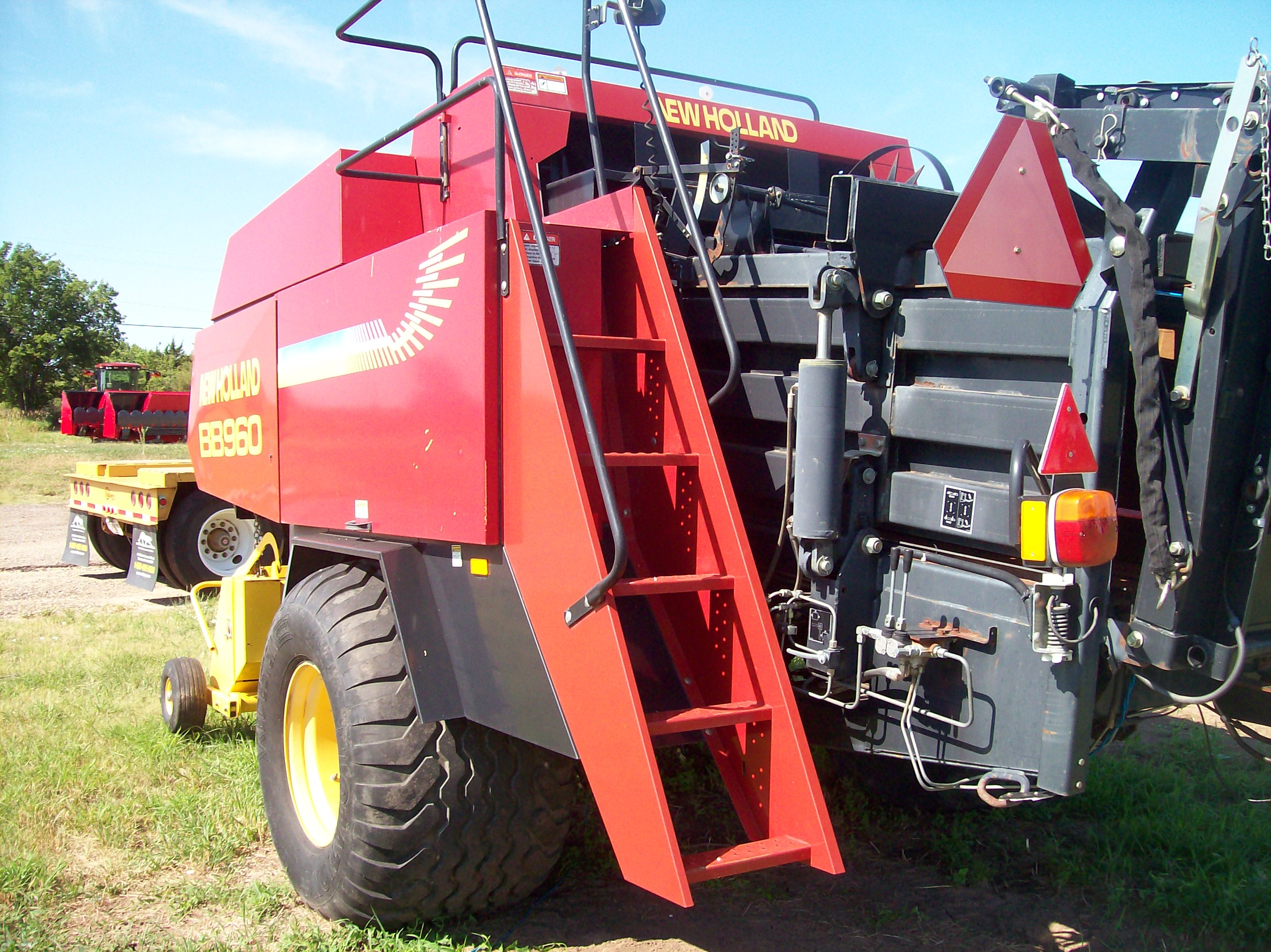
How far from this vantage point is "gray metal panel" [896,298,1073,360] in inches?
92.4

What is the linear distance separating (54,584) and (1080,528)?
9.49 metres

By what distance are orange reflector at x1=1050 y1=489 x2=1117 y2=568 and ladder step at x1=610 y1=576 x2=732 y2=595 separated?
83cm

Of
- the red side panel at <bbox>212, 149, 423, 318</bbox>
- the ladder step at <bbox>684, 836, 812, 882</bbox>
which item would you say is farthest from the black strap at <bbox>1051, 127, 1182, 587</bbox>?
the red side panel at <bbox>212, 149, 423, 318</bbox>

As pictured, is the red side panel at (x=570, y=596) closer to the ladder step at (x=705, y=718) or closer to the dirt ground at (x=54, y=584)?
the ladder step at (x=705, y=718)

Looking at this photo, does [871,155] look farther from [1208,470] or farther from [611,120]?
[1208,470]

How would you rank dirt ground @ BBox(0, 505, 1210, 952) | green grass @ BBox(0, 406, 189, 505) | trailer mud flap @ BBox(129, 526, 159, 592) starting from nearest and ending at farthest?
dirt ground @ BBox(0, 505, 1210, 952)
trailer mud flap @ BBox(129, 526, 159, 592)
green grass @ BBox(0, 406, 189, 505)

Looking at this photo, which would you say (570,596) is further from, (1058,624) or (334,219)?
(334,219)

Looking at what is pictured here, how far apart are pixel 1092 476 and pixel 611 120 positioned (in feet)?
8.39

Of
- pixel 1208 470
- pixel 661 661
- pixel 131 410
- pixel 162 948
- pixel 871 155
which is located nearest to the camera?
pixel 1208 470

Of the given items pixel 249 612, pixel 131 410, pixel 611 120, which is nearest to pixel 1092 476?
pixel 611 120

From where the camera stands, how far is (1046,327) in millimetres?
2361

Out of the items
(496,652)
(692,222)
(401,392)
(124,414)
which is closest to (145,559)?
(401,392)

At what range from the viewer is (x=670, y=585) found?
2.62 meters

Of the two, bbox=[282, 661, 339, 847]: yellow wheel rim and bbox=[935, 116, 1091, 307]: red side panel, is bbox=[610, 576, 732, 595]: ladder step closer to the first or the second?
bbox=[935, 116, 1091, 307]: red side panel
